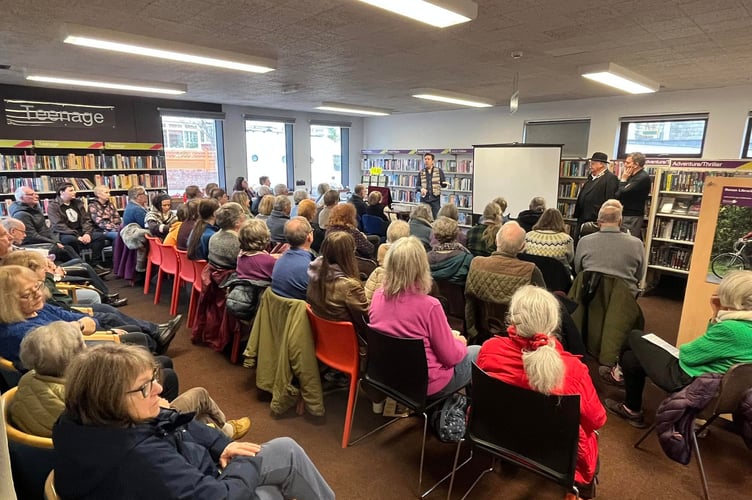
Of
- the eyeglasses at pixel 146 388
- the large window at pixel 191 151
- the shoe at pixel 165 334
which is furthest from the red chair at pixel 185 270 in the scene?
the large window at pixel 191 151

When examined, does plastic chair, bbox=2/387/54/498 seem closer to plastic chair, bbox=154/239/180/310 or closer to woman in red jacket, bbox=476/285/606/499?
woman in red jacket, bbox=476/285/606/499

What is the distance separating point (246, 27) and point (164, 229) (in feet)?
8.39

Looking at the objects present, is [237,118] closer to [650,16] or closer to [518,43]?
[518,43]

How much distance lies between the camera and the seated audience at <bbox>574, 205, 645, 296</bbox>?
3090 mm

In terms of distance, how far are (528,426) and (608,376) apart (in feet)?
6.80

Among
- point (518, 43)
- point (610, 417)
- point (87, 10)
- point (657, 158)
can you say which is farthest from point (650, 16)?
point (657, 158)

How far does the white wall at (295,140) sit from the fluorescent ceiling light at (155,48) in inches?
195

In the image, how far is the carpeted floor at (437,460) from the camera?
2.16m

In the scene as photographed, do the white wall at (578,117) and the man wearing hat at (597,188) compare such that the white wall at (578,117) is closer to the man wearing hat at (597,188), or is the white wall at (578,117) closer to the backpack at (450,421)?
the man wearing hat at (597,188)

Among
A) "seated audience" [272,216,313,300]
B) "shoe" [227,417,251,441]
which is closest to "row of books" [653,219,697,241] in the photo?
"seated audience" [272,216,313,300]

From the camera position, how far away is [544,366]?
5.07ft

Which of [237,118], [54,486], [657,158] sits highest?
[237,118]

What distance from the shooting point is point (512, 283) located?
274 centimetres

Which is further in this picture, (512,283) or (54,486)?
(512,283)
